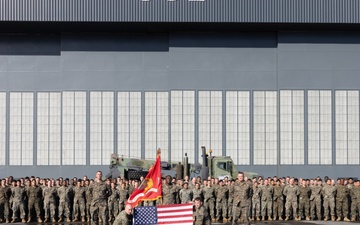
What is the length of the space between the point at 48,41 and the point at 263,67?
38.0 feet

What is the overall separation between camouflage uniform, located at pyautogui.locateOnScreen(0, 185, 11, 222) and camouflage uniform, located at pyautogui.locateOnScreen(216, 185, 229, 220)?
809 cm

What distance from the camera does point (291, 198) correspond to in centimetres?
3075

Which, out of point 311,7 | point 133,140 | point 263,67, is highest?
point 311,7

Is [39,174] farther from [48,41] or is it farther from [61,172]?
[48,41]

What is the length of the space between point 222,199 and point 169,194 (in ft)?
12.5

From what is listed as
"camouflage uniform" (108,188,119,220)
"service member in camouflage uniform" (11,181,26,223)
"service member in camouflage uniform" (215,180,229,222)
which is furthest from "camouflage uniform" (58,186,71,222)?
→ "service member in camouflage uniform" (215,180,229,222)

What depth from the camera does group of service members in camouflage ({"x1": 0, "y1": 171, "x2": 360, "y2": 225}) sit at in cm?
2884

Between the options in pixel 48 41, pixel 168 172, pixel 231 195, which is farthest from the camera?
pixel 48 41

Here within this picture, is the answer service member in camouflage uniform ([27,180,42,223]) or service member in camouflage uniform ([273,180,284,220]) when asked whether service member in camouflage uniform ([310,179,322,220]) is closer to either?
service member in camouflage uniform ([273,180,284,220])

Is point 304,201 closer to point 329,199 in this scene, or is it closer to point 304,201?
point 304,201

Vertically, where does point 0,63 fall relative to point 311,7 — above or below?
below

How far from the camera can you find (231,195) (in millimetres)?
29500

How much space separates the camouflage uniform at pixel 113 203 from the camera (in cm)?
2841

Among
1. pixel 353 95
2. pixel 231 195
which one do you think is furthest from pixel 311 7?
pixel 231 195
